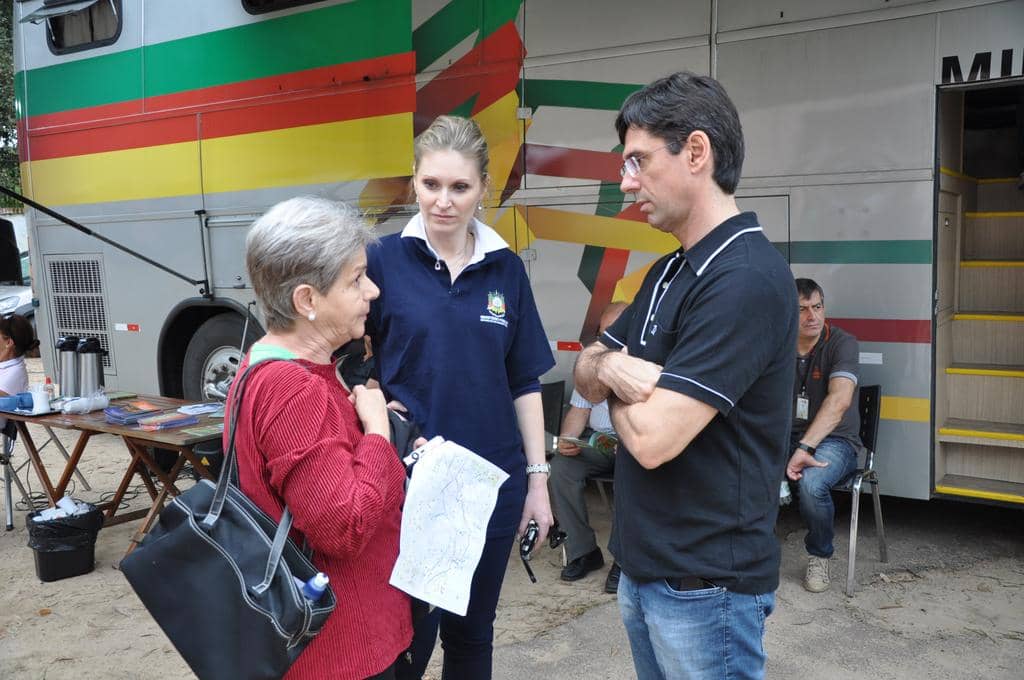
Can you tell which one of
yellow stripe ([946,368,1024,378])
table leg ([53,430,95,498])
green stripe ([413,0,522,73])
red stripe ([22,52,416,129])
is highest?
green stripe ([413,0,522,73])

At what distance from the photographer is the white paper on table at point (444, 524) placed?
1623 millimetres

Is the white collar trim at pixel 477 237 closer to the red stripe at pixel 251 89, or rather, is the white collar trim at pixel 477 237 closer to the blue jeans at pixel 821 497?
→ the blue jeans at pixel 821 497

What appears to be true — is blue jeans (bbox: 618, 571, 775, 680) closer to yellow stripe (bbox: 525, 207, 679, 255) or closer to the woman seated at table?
yellow stripe (bbox: 525, 207, 679, 255)

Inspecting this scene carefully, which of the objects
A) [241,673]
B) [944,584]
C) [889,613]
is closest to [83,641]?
[241,673]

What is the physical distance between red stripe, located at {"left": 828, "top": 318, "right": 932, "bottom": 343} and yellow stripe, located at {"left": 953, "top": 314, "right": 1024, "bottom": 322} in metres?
0.90

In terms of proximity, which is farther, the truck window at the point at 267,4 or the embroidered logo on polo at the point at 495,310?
the truck window at the point at 267,4

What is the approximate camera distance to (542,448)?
2.25 metres

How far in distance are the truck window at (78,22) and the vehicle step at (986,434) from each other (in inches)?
236

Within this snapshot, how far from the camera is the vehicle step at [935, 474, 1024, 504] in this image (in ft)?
12.5

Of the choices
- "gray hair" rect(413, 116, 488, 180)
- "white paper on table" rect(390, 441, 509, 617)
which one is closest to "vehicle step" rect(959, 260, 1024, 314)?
"gray hair" rect(413, 116, 488, 180)

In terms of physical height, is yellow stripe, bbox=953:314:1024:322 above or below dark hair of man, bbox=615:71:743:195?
below

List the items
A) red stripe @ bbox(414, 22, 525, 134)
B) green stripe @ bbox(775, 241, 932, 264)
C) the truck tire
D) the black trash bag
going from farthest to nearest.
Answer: the truck tire < red stripe @ bbox(414, 22, 525, 134) < the black trash bag < green stripe @ bbox(775, 241, 932, 264)

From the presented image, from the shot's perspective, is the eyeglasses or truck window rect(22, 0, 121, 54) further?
truck window rect(22, 0, 121, 54)

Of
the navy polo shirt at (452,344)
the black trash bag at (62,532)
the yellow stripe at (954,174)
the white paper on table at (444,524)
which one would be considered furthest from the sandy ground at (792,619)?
the yellow stripe at (954,174)
